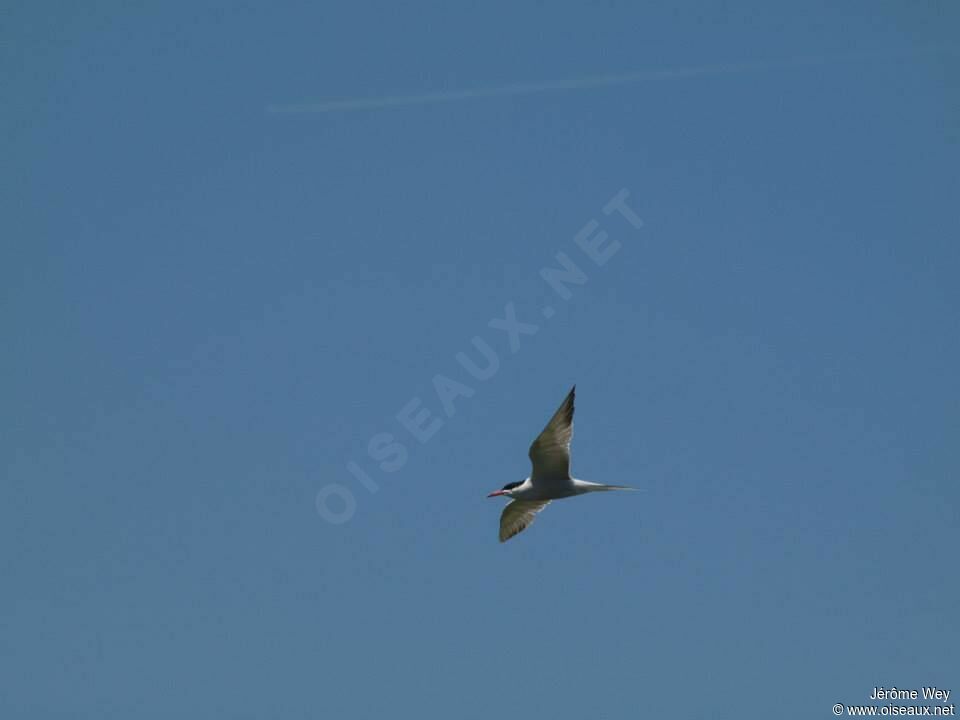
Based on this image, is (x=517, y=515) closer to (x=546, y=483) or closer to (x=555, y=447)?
(x=546, y=483)

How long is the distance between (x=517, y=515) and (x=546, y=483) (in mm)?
2220

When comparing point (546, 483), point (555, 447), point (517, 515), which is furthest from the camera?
point (517, 515)

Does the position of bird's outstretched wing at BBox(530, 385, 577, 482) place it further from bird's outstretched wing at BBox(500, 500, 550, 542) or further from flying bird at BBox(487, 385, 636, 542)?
bird's outstretched wing at BBox(500, 500, 550, 542)

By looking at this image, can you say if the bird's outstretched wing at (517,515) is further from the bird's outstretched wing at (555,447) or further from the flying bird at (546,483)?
the bird's outstretched wing at (555,447)

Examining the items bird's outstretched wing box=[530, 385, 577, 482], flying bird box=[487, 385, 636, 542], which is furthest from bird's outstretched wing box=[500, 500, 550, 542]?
bird's outstretched wing box=[530, 385, 577, 482]

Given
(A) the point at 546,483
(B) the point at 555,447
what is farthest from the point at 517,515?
(B) the point at 555,447

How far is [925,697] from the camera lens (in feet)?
128

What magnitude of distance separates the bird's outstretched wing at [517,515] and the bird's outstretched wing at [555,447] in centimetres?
190

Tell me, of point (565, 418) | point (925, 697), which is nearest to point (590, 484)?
point (565, 418)

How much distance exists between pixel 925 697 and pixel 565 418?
508 inches

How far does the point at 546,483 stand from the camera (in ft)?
123

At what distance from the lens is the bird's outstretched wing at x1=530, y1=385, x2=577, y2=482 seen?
35656 mm

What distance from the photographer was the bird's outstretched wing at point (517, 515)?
38.9m

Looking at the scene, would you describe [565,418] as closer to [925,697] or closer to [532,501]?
[532,501]
